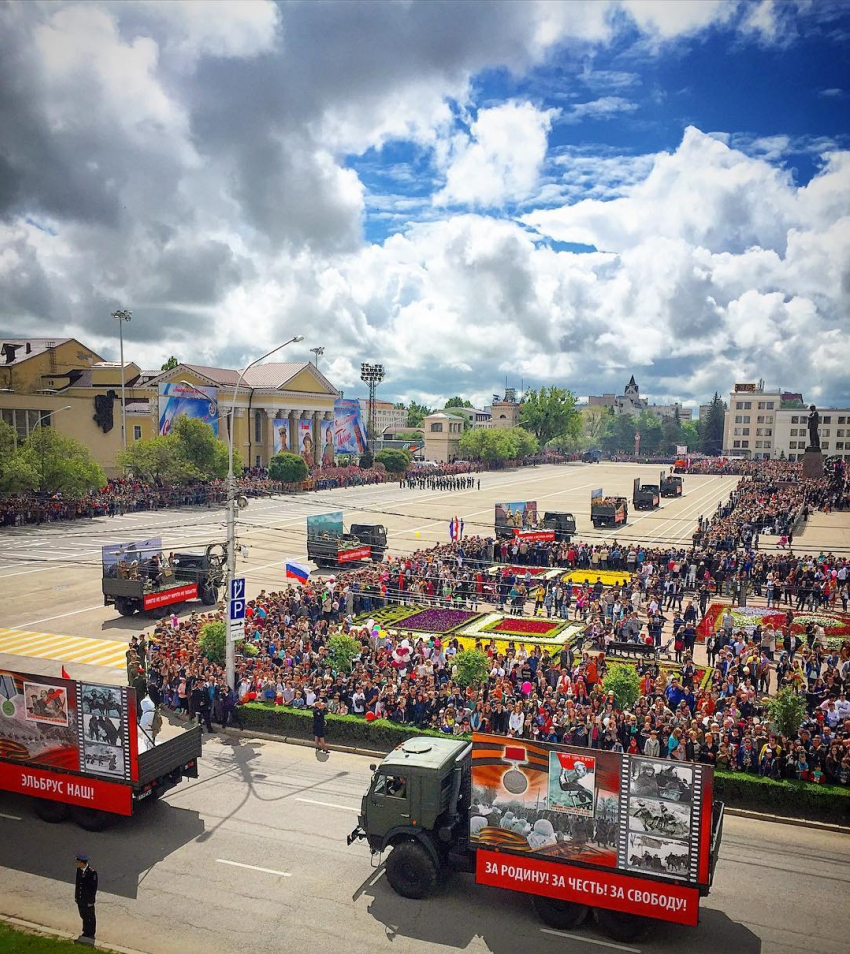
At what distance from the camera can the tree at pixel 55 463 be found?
54719 mm

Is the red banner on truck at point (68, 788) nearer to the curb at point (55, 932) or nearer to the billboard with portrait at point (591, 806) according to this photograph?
the curb at point (55, 932)

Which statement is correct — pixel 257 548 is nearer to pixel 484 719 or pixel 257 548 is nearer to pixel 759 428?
pixel 484 719

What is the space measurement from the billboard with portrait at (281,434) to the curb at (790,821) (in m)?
78.9

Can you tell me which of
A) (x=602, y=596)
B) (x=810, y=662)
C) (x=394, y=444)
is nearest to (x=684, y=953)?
(x=810, y=662)

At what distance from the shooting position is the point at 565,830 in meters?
11.0

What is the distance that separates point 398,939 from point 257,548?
36371 mm

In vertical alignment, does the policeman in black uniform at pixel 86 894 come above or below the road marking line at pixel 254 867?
above

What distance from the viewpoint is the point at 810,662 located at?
71.5 ft

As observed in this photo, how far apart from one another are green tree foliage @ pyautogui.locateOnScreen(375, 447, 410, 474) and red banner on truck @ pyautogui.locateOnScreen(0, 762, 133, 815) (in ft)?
265

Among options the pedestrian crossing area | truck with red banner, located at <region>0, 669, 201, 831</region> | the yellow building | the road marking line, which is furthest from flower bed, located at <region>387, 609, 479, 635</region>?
the yellow building

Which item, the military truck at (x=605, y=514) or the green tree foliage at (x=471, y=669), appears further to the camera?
the military truck at (x=605, y=514)

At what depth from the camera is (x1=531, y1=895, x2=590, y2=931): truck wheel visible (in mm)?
11414

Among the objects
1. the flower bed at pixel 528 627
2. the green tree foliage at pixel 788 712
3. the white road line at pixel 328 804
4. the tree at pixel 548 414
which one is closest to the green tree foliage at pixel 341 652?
the white road line at pixel 328 804

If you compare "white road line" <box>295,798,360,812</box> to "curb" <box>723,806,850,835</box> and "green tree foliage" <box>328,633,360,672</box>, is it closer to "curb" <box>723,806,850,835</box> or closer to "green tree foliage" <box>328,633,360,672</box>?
"green tree foliage" <box>328,633,360,672</box>
